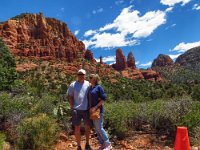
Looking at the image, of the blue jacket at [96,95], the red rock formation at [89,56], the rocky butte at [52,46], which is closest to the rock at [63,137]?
the blue jacket at [96,95]

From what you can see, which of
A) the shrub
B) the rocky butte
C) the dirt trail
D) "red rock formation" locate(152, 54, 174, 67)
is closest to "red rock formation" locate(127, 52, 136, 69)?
the rocky butte

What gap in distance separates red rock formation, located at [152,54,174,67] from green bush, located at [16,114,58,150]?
180 meters

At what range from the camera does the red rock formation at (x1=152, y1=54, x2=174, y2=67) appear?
18415 centimetres

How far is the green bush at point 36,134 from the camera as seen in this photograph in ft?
22.4

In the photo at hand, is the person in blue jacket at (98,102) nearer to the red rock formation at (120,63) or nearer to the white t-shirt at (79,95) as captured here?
the white t-shirt at (79,95)

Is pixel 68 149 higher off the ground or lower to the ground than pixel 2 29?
lower

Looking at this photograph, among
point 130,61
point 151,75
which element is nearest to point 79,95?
point 151,75

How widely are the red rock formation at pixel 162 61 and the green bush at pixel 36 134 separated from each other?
180 m

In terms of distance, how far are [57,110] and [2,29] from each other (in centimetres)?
12440

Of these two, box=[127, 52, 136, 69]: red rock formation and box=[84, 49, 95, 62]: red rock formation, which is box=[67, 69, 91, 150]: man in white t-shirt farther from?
box=[127, 52, 136, 69]: red rock formation

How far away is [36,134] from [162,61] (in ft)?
607

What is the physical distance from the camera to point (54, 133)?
7.39 m

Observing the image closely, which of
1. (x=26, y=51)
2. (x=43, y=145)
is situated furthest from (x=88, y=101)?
(x=26, y=51)

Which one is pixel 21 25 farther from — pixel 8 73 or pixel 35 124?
pixel 35 124
